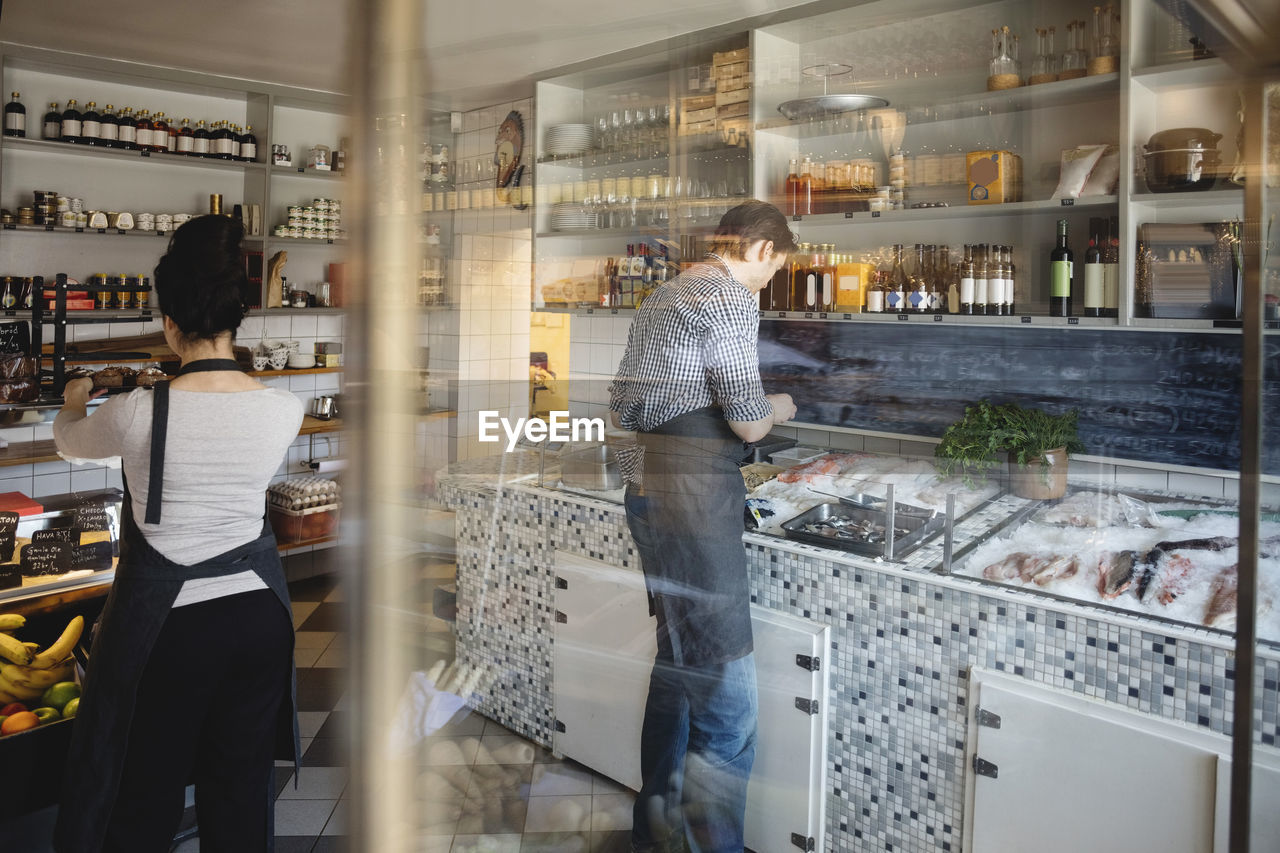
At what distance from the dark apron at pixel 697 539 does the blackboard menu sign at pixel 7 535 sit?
136cm

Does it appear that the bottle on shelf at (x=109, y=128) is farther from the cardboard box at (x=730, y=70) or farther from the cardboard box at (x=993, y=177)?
the cardboard box at (x=993, y=177)

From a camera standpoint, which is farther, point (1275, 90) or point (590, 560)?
point (590, 560)

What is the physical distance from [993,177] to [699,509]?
0.22 m

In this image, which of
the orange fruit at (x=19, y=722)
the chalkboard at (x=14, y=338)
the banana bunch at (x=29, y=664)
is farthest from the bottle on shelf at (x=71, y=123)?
the orange fruit at (x=19, y=722)

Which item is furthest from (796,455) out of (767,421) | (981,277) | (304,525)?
(304,525)

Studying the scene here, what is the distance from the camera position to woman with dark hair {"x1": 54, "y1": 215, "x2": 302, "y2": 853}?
1.05 m

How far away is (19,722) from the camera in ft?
4.17

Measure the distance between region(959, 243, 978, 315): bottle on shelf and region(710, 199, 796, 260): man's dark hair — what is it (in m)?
0.09

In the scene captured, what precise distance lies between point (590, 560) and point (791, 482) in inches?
4.7

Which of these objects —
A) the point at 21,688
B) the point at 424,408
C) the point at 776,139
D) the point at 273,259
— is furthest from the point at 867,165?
the point at 273,259

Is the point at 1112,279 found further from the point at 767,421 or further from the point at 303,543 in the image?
the point at 303,543

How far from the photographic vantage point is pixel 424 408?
0.48 meters

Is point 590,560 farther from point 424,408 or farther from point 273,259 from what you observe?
point 273,259

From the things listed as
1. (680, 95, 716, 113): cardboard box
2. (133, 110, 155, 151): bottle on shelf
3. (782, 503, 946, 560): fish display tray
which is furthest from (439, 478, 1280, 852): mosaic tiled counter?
(133, 110, 155, 151): bottle on shelf
